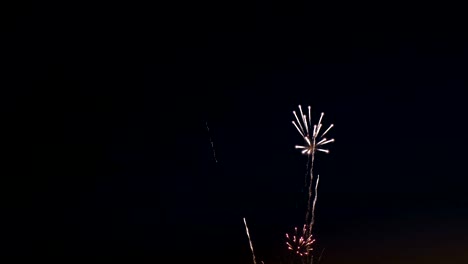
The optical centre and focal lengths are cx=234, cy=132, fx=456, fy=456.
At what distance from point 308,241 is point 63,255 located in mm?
16700

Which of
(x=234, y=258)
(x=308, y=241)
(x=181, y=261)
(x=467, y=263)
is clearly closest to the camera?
(x=308, y=241)

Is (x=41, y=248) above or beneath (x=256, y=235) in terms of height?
beneath

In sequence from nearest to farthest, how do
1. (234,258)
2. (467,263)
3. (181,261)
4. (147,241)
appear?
(467,263), (234,258), (181,261), (147,241)

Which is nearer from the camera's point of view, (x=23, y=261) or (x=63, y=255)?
(x=23, y=261)

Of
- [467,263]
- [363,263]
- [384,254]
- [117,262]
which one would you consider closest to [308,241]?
[467,263]

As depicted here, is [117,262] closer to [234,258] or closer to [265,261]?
[234,258]

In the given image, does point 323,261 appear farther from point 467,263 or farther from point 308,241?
point 308,241

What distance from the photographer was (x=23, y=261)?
19.8 meters

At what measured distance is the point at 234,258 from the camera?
19.4 metres

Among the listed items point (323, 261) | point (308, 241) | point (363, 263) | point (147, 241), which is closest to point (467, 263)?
point (363, 263)

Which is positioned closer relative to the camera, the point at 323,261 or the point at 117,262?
the point at 323,261

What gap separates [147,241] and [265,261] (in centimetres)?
759

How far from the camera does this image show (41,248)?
20812mm

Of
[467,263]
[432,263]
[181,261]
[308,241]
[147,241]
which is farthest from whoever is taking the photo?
[147,241]
